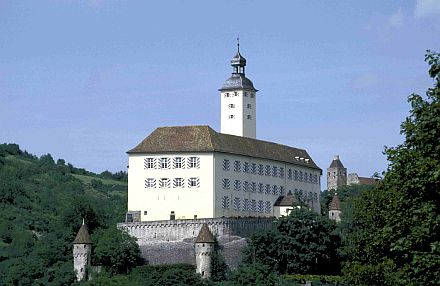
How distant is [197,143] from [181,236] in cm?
751

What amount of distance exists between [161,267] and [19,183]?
6090cm

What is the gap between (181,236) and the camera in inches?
3787

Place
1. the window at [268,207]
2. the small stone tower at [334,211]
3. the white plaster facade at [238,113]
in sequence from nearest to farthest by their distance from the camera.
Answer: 1. the window at [268,207]
2. the small stone tower at [334,211]
3. the white plaster facade at [238,113]

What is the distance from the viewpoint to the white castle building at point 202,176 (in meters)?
97.6

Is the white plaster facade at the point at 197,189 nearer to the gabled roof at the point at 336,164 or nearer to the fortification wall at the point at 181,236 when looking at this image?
the fortification wall at the point at 181,236

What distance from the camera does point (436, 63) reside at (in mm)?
40094

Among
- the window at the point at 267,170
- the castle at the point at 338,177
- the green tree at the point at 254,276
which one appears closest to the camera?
the green tree at the point at 254,276

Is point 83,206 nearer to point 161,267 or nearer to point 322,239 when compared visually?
point 161,267

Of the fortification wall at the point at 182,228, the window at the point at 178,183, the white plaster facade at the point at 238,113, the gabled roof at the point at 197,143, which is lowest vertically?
the fortification wall at the point at 182,228

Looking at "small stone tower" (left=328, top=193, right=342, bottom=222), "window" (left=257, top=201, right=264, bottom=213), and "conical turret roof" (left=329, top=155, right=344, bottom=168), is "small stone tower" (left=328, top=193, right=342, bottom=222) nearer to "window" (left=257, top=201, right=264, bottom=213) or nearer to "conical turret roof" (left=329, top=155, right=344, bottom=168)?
"window" (left=257, top=201, right=264, bottom=213)

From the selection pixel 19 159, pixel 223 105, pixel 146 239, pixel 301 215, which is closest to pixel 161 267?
pixel 146 239

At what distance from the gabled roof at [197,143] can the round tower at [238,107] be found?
503 centimetres

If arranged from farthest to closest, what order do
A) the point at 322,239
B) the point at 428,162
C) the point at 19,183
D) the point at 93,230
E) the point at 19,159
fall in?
1. the point at 19,159
2. the point at 19,183
3. the point at 93,230
4. the point at 322,239
5. the point at 428,162

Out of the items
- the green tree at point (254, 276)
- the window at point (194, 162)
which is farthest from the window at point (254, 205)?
the green tree at point (254, 276)
